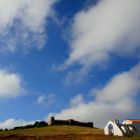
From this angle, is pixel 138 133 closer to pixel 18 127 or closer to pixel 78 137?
pixel 78 137

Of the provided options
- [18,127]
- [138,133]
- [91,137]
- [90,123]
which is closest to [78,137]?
[91,137]

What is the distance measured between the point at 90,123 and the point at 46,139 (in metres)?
33.3

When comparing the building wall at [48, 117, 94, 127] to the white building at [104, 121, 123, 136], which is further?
the building wall at [48, 117, 94, 127]

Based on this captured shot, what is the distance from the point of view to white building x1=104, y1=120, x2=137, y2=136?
214 feet

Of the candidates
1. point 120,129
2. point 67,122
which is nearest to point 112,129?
point 120,129

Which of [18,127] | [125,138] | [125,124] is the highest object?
[18,127]

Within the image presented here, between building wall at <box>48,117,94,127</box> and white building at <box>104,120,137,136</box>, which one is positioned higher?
building wall at <box>48,117,94,127</box>

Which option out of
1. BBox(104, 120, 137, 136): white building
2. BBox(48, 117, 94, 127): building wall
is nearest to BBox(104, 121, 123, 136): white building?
BBox(104, 120, 137, 136): white building

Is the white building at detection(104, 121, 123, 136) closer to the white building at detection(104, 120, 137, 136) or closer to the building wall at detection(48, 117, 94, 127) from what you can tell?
the white building at detection(104, 120, 137, 136)

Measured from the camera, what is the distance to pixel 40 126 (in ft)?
291

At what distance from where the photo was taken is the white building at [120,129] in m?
65.3

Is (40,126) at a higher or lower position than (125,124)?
higher

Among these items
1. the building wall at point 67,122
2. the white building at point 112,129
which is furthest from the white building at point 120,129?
the building wall at point 67,122

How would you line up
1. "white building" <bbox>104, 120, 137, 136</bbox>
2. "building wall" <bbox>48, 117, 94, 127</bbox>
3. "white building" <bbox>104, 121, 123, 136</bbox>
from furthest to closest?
"building wall" <bbox>48, 117, 94, 127</bbox>, "white building" <bbox>104, 121, 123, 136</bbox>, "white building" <bbox>104, 120, 137, 136</bbox>
